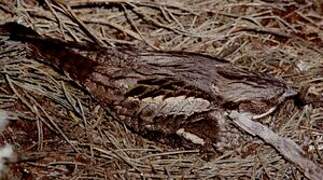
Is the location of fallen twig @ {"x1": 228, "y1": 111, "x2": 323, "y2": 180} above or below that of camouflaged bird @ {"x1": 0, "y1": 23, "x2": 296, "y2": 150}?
below

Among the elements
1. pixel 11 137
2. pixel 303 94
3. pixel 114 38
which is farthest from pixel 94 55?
pixel 303 94

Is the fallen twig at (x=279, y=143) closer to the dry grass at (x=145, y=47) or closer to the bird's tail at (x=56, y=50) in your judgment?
the dry grass at (x=145, y=47)

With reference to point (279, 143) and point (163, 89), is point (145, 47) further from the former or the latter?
point (279, 143)

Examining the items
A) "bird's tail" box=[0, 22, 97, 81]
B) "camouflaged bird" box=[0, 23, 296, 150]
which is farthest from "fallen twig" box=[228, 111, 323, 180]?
"bird's tail" box=[0, 22, 97, 81]

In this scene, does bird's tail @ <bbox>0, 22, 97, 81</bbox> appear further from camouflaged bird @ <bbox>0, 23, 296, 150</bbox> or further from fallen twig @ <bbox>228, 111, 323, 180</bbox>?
fallen twig @ <bbox>228, 111, 323, 180</bbox>

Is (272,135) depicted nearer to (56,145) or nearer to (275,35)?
(275,35)

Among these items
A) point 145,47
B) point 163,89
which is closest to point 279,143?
point 163,89
